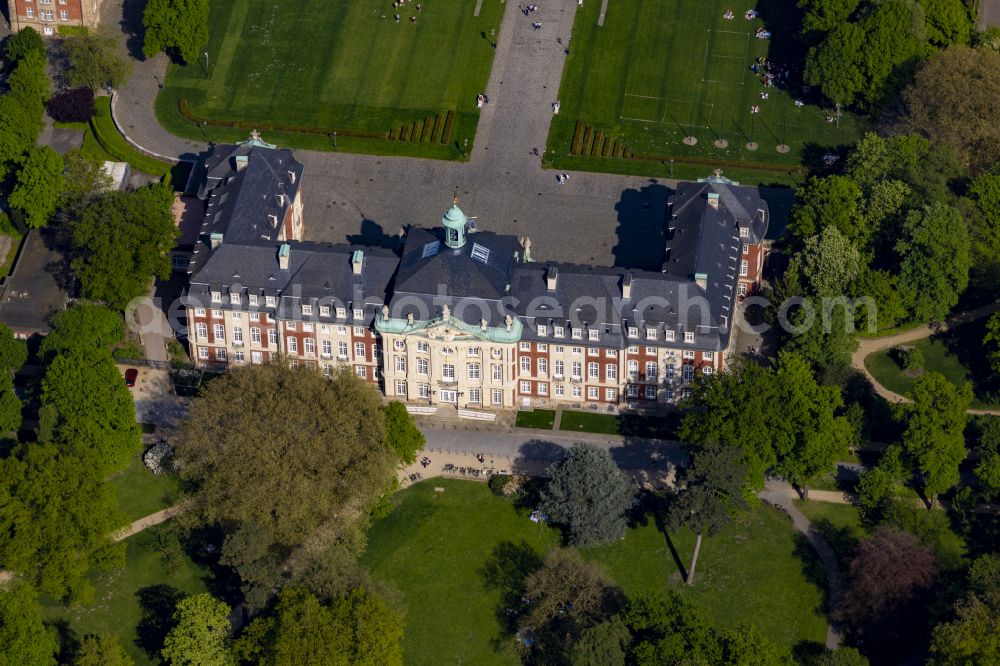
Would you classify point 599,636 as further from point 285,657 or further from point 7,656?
point 7,656

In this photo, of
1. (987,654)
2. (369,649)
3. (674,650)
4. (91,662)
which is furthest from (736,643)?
(91,662)

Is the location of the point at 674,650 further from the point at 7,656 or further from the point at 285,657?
the point at 7,656

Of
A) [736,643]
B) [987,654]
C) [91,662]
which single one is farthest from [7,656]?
[987,654]

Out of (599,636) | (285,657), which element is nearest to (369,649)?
(285,657)

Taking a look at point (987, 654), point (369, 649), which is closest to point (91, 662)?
point (369, 649)

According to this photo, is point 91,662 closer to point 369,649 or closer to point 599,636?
point 369,649
